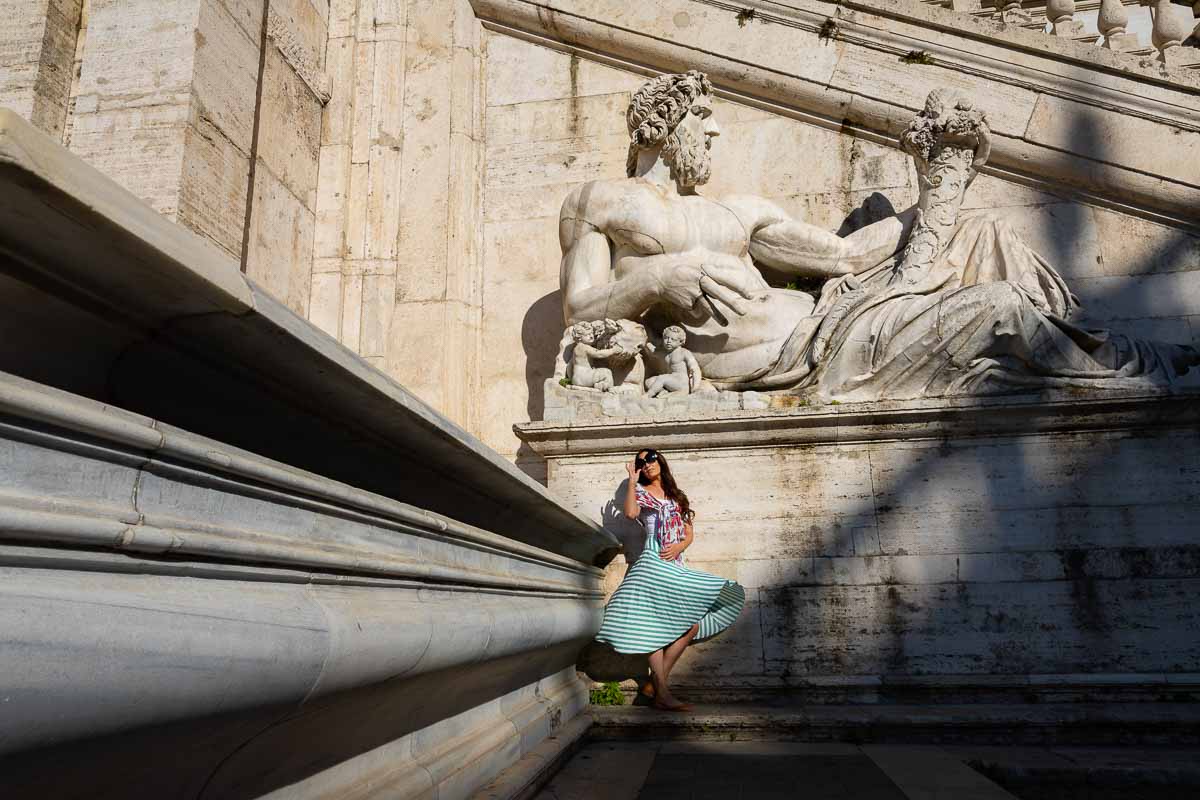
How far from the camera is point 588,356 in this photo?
519cm

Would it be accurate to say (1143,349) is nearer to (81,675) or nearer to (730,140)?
(730,140)

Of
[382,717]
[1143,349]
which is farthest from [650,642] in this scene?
[1143,349]

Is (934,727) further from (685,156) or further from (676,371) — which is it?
(685,156)

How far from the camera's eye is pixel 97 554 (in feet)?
3.55

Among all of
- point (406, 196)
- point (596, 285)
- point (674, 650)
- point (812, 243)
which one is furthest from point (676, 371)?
point (406, 196)

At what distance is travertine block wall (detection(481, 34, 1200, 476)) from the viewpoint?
5555 mm

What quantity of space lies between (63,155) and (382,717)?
1.33m

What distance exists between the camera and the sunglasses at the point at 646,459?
4.45m

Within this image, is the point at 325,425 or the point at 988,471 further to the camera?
the point at 988,471

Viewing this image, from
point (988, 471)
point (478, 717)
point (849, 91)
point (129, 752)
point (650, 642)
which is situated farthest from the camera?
point (849, 91)

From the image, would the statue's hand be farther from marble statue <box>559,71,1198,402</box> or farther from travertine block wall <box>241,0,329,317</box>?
travertine block wall <box>241,0,329,317</box>

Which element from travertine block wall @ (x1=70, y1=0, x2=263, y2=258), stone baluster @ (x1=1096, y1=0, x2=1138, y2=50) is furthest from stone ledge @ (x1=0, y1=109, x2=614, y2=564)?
stone baluster @ (x1=1096, y1=0, x2=1138, y2=50)

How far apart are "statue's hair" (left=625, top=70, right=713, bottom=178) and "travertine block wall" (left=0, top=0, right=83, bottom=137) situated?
3.40 metres

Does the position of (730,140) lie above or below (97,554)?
above
